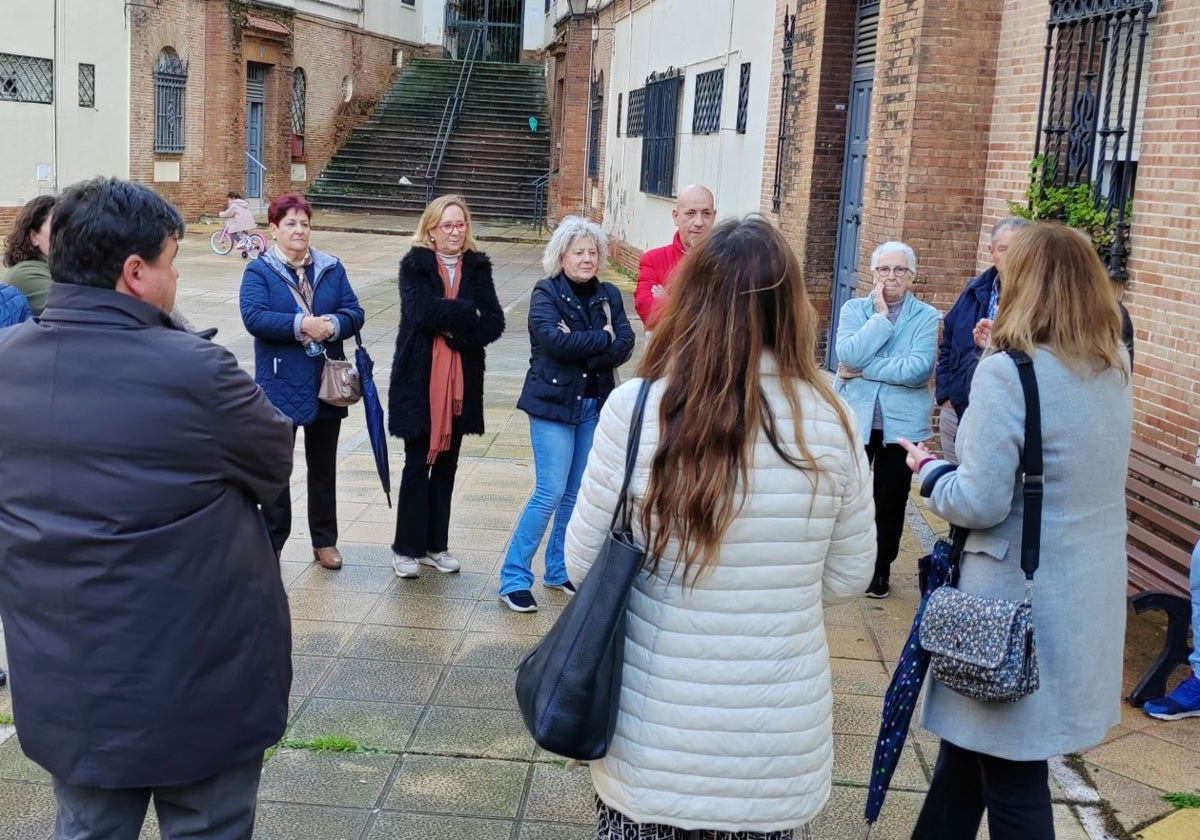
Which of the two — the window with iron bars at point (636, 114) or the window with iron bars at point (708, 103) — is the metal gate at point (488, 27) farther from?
the window with iron bars at point (708, 103)

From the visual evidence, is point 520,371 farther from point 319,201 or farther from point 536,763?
point 319,201

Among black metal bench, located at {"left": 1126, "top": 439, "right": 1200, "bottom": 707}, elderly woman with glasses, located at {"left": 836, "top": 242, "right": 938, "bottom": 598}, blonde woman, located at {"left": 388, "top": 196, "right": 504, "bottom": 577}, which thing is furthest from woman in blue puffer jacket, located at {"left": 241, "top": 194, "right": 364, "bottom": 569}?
black metal bench, located at {"left": 1126, "top": 439, "right": 1200, "bottom": 707}

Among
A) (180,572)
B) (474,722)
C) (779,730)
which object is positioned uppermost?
(180,572)

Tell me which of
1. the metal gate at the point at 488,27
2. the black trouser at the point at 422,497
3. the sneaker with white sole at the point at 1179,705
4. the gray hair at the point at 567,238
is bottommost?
the sneaker with white sole at the point at 1179,705

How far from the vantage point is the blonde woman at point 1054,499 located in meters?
3.04

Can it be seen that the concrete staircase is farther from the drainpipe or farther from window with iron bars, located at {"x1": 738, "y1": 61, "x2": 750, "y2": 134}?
window with iron bars, located at {"x1": 738, "y1": 61, "x2": 750, "y2": 134}

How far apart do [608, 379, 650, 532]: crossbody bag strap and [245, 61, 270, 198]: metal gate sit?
2919 cm

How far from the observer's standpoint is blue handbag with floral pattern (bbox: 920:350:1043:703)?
2.99 meters

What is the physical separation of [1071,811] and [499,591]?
9.01ft

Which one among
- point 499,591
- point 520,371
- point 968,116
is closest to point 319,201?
point 520,371

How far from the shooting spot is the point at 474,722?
4656 mm

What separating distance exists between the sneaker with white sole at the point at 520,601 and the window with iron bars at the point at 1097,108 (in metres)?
3.64

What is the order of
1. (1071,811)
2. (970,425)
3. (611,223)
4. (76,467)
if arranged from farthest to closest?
(611,223), (1071,811), (970,425), (76,467)

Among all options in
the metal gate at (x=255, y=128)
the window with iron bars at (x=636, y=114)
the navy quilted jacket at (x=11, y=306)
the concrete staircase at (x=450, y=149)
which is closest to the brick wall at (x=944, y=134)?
the navy quilted jacket at (x=11, y=306)
